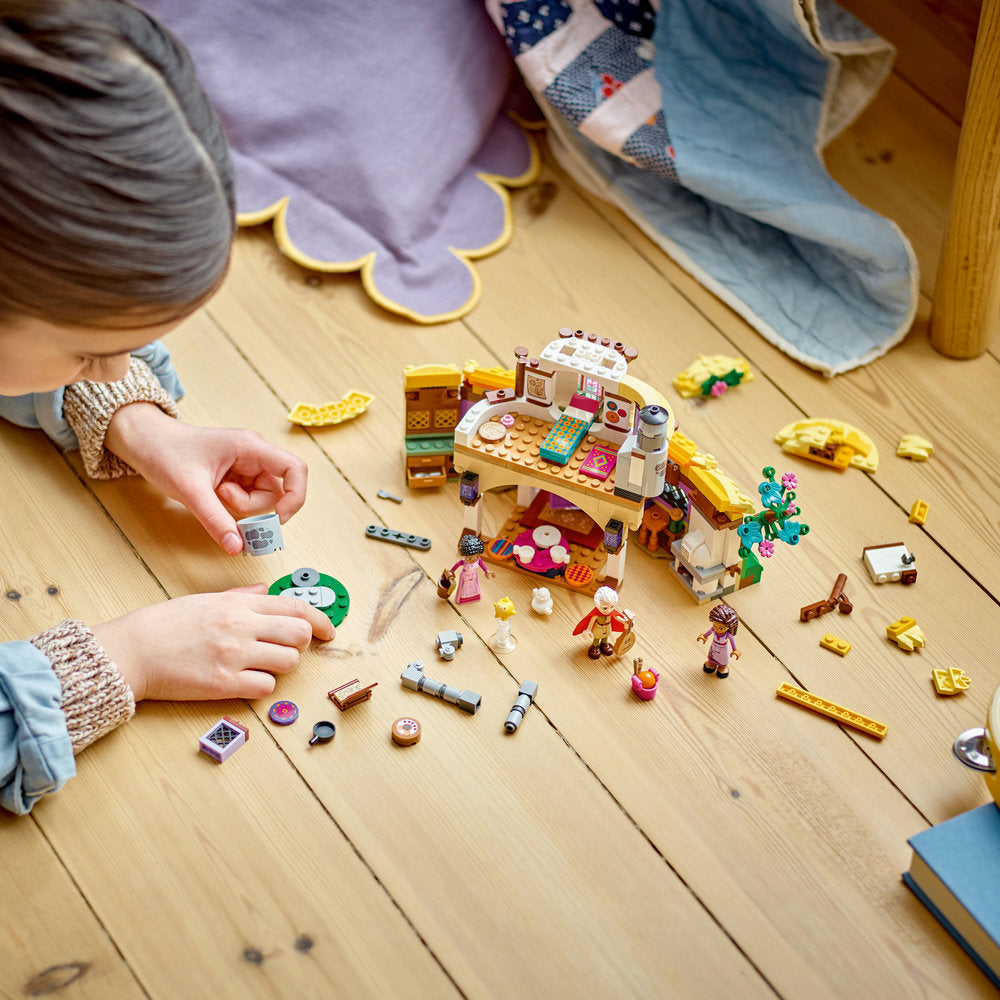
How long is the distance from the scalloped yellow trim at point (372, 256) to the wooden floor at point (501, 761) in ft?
0.12

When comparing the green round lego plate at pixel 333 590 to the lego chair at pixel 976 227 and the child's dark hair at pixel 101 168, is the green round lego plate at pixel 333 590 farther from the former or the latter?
the lego chair at pixel 976 227

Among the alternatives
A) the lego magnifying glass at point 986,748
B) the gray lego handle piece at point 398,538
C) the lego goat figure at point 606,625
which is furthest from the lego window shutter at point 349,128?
the lego magnifying glass at point 986,748

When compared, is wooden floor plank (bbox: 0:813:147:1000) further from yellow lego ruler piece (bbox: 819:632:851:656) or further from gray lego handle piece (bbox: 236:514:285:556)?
yellow lego ruler piece (bbox: 819:632:851:656)

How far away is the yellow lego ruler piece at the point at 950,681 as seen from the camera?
3.48ft

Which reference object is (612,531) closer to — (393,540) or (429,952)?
(393,540)

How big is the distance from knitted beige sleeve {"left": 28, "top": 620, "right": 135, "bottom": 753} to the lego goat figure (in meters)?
0.41

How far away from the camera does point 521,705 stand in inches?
40.8

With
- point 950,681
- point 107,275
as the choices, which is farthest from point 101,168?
point 950,681

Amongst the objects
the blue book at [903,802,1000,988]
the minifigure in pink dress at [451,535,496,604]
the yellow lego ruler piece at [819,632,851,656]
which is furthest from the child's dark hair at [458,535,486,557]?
the blue book at [903,802,1000,988]

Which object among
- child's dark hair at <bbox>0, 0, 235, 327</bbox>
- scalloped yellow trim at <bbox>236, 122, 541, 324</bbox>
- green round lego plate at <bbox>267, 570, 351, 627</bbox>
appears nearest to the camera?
child's dark hair at <bbox>0, 0, 235, 327</bbox>

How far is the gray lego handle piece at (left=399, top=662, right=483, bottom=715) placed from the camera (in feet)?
3.41

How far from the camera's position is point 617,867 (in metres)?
0.95

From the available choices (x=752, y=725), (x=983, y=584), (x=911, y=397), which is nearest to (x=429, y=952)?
(x=752, y=725)

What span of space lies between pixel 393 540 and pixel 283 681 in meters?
0.19
